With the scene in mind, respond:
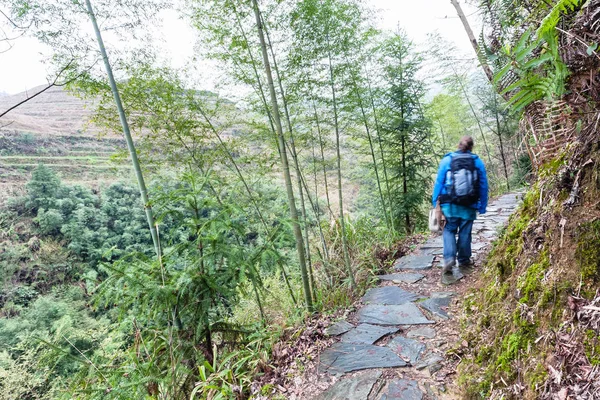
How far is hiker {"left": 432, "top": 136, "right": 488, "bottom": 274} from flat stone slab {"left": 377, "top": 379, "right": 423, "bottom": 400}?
163 centimetres

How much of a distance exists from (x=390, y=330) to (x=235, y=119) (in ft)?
11.9

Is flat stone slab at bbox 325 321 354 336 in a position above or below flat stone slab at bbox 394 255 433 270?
above

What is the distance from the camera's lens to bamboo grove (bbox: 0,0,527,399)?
82.7 inches

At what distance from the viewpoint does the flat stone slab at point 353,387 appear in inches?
62.9

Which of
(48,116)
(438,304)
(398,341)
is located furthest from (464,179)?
(48,116)

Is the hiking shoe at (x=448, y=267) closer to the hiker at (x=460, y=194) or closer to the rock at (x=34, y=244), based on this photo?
the hiker at (x=460, y=194)

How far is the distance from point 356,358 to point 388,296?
101 centimetres

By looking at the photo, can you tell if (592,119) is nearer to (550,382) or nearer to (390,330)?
(550,382)

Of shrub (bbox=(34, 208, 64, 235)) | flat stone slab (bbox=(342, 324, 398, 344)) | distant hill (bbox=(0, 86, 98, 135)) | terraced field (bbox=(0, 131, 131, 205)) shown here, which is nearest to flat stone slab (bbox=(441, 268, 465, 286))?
flat stone slab (bbox=(342, 324, 398, 344))

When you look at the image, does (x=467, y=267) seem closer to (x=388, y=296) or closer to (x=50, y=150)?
(x=388, y=296)

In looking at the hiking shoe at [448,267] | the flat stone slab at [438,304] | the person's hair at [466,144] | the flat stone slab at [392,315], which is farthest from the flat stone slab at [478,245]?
the flat stone slab at [392,315]

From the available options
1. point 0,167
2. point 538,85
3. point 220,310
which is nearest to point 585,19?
→ point 538,85

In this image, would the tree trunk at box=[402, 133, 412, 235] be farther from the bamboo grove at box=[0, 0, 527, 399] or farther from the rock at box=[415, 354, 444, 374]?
the rock at box=[415, 354, 444, 374]

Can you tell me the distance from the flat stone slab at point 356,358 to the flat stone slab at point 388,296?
75 cm
